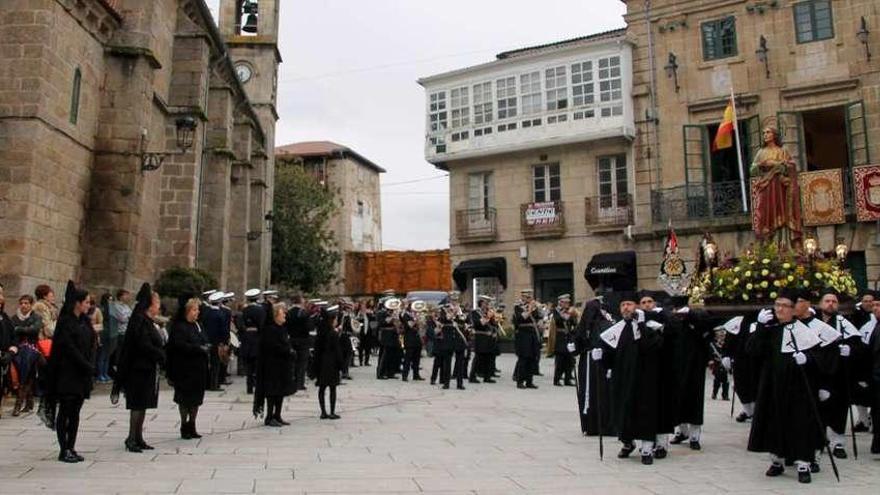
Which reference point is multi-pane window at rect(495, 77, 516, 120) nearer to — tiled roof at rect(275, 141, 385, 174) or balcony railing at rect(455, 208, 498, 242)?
balcony railing at rect(455, 208, 498, 242)

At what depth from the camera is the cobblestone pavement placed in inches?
236

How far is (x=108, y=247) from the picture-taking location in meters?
14.8

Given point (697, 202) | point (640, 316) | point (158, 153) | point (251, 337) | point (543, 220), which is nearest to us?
point (640, 316)

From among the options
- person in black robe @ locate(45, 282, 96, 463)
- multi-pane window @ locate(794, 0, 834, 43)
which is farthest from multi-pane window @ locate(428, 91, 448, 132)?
person in black robe @ locate(45, 282, 96, 463)

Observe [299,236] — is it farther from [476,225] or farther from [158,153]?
[158,153]

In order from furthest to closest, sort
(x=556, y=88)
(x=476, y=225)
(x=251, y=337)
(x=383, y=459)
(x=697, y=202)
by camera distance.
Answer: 1. (x=476, y=225)
2. (x=556, y=88)
3. (x=697, y=202)
4. (x=251, y=337)
5. (x=383, y=459)

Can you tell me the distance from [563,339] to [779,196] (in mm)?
5695

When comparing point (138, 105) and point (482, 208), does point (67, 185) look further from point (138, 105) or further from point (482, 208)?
point (482, 208)

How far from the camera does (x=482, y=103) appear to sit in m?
29.0

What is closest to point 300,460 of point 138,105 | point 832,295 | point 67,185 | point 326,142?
point 832,295

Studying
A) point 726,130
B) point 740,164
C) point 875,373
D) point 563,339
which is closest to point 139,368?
point 875,373

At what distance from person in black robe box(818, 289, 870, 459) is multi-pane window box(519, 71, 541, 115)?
20.3 m

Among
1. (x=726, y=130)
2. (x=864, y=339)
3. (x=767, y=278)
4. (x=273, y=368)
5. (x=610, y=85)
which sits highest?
(x=610, y=85)

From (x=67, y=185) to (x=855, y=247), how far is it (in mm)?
20954
